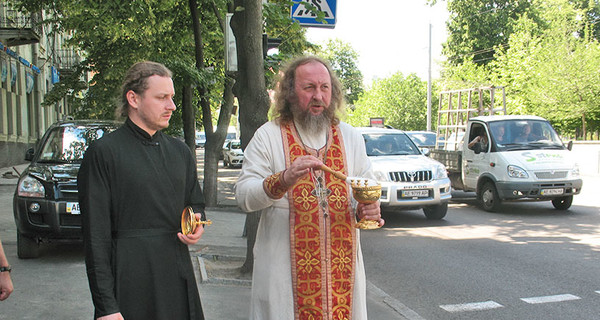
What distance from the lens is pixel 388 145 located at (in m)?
12.3

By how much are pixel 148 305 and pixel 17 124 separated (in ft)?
86.3

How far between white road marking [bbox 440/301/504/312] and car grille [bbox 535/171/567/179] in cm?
664

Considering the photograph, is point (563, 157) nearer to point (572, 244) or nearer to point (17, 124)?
point (572, 244)

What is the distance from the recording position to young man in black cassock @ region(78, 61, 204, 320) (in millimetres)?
2424

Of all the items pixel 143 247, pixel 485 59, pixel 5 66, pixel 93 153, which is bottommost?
pixel 143 247

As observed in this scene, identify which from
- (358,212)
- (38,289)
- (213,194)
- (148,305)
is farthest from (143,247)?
(213,194)

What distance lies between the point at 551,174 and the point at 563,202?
38.0 inches

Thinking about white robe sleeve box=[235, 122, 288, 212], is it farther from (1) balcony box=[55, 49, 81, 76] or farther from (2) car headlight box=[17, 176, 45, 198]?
(1) balcony box=[55, 49, 81, 76]

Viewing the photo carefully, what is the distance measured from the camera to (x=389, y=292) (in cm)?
634

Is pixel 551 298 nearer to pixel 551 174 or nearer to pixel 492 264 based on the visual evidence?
pixel 492 264

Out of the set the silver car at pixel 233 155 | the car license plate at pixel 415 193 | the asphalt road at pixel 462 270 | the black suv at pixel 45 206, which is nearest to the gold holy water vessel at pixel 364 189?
the asphalt road at pixel 462 270

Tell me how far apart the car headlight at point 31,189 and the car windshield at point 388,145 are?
6.89 metres

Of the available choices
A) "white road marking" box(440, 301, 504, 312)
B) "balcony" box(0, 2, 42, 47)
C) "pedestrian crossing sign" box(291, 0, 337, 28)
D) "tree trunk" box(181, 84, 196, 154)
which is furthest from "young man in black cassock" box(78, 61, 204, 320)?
"balcony" box(0, 2, 42, 47)

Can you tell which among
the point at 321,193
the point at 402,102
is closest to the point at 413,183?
the point at 321,193
